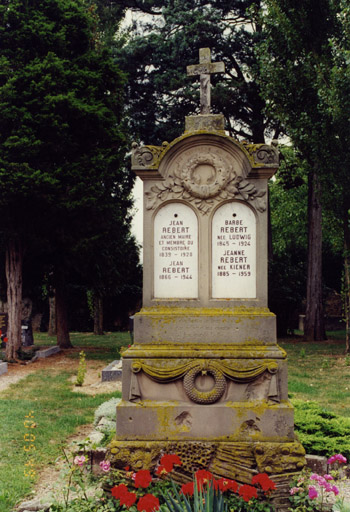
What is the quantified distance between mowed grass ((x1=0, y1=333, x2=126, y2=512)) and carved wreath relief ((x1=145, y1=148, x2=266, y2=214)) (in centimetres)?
261

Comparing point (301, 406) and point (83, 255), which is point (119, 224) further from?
point (301, 406)

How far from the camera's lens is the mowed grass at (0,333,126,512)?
498 cm

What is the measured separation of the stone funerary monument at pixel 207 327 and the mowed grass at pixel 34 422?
1.24 meters

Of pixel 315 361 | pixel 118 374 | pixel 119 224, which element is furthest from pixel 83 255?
pixel 315 361

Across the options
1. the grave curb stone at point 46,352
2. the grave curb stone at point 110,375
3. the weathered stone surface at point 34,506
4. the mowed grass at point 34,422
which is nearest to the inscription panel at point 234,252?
the mowed grass at point 34,422

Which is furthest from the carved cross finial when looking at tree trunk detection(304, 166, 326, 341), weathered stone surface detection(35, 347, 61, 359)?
tree trunk detection(304, 166, 326, 341)

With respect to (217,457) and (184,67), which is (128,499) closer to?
(217,457)

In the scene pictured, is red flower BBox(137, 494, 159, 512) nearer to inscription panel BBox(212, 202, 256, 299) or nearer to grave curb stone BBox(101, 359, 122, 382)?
inscription panel BBox(212, 202, 256, 299)

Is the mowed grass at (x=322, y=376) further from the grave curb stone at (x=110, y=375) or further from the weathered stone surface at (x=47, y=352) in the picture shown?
the weathered stone surface at (x=47, y=352)

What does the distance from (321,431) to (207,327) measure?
1.94 meters

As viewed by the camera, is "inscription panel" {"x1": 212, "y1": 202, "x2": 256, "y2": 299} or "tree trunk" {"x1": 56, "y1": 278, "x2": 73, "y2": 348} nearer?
"inscription panel" {"x1": 212, "y1": 202, "x2": 256, "y2": 299}

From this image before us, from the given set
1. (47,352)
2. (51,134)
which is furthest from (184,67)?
(47,352)

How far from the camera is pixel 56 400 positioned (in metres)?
8.91

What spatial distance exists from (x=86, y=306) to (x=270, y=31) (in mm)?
16096
